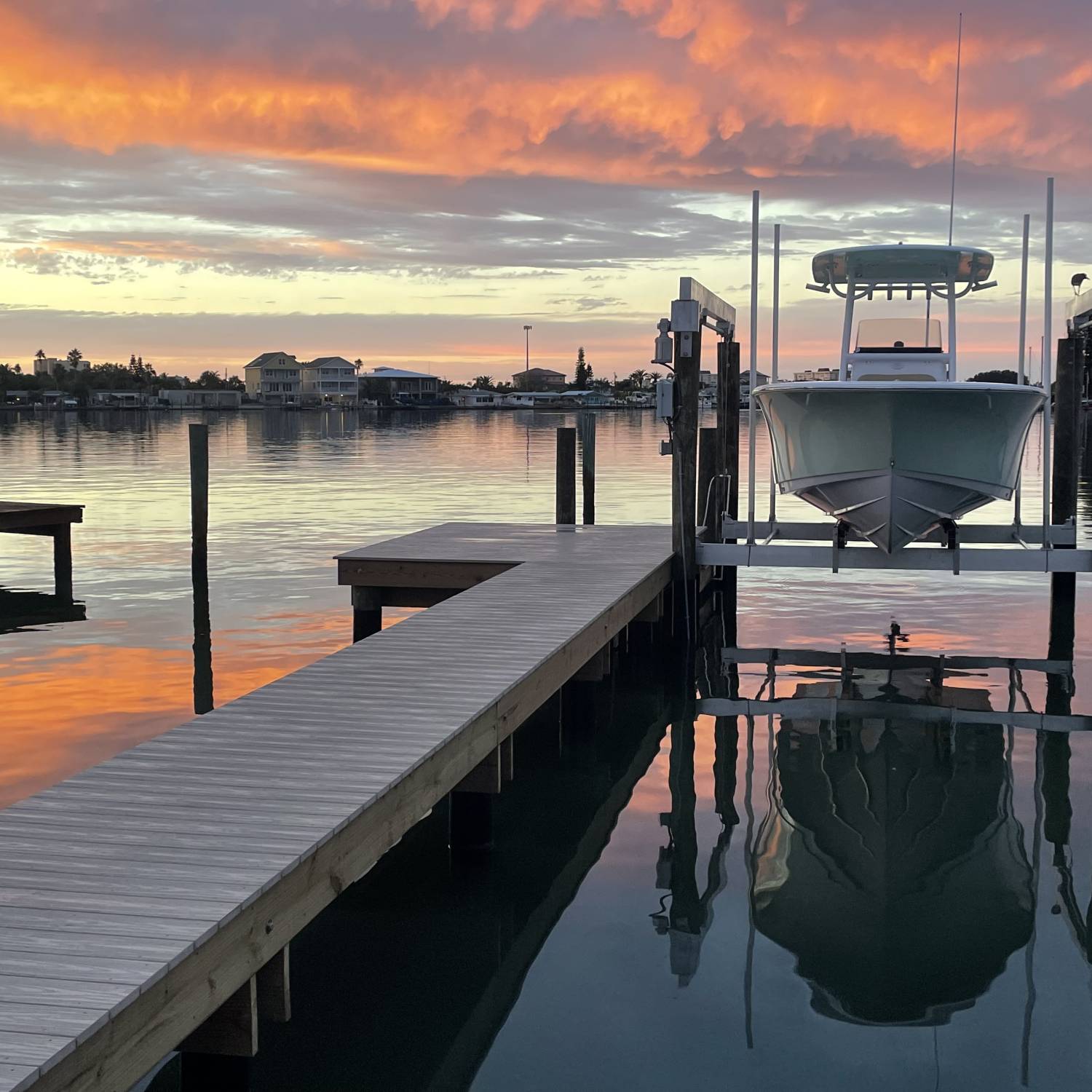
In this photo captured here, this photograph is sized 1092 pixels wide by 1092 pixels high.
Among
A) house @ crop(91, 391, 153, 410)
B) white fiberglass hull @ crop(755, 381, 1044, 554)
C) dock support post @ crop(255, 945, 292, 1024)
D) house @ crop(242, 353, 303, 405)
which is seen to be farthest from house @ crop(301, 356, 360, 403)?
dock support post @ crop(255, 945, 292, 1024)

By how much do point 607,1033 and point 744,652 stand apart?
365 inches

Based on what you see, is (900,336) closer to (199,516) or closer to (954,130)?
(954,130)

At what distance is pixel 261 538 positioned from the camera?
24.4 meters

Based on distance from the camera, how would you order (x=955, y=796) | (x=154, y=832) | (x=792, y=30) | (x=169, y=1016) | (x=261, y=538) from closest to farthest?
(x=169, y=1016)
(x=154, y=832)
(x=955, y=796)
(x=792, y=30)
(x=261, y=538)

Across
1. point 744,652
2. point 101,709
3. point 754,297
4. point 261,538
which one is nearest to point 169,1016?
point 101,709

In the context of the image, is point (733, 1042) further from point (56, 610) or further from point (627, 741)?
point (56, 610)

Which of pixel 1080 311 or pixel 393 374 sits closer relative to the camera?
pixel 1080 311

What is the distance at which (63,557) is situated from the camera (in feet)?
61.1

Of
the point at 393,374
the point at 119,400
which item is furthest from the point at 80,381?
the point at 393,374

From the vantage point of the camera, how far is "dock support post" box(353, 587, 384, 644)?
13.2m

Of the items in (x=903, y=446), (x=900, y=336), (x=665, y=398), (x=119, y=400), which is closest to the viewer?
(x=903, y=446)

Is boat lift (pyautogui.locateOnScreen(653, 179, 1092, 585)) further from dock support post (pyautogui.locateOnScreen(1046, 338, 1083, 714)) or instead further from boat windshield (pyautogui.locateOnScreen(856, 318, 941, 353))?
boat windshield (pyautogui.locateOnScreen(856, 318, 941, 353))

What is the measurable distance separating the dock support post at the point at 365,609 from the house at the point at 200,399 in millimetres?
168534

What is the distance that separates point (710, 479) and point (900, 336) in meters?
3.39
